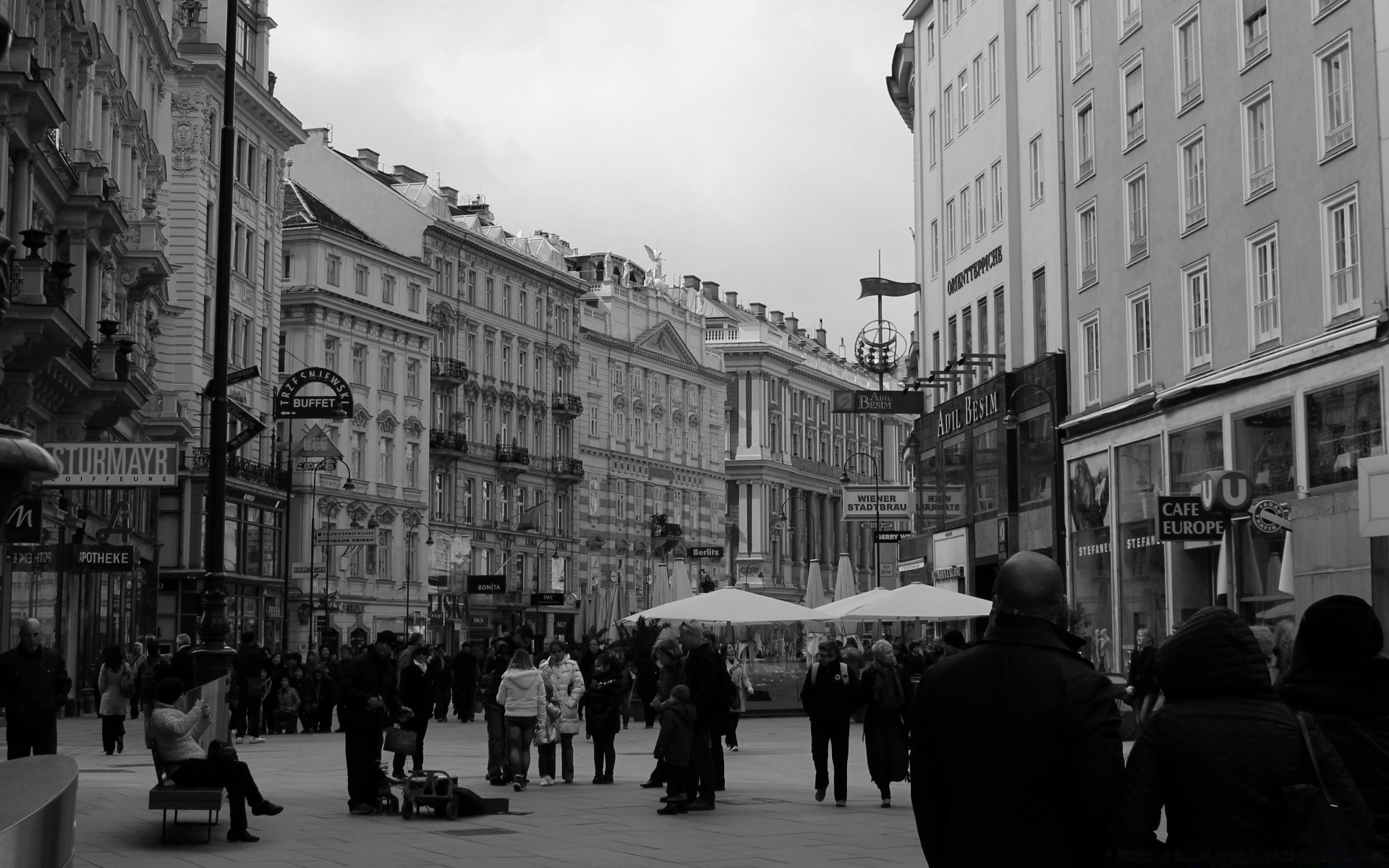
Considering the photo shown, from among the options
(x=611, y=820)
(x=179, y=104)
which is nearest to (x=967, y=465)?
(x=179, y=104)

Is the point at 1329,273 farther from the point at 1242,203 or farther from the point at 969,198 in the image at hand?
the point at 969,198

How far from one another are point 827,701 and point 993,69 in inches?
1177

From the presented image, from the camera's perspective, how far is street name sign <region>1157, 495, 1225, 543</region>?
24.5m

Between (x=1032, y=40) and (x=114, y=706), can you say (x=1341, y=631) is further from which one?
(x=1032, y=40)

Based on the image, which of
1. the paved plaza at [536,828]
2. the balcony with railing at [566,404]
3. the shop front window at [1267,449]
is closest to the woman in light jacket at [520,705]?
the paved plaza at [536,828]

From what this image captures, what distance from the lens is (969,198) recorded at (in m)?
48.1

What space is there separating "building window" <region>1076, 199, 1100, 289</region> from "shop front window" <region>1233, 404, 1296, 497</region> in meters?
7.93

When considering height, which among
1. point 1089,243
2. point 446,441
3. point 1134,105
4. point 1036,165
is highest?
point 1036,165

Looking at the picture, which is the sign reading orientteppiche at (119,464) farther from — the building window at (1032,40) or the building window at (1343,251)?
the building window at (1032,40)

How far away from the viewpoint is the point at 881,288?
4728 cm

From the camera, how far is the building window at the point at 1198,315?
33.0 metres

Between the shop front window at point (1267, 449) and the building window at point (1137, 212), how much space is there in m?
6.03

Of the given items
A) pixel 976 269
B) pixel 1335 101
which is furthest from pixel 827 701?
pixel 976 269

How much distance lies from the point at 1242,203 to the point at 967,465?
15.8 metres
